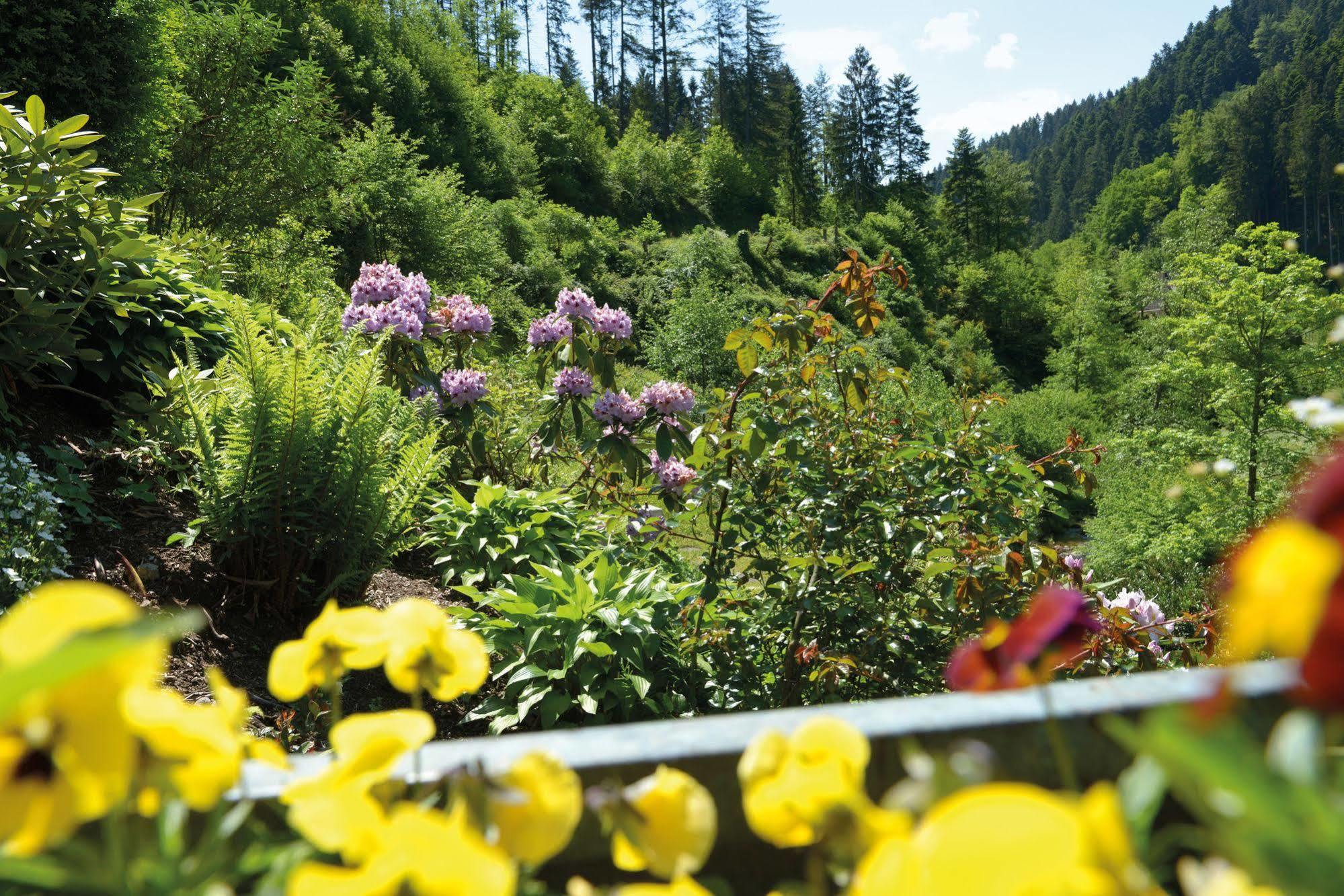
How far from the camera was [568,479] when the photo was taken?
534 centimetres

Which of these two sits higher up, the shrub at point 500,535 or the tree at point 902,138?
the tree at point 902,138

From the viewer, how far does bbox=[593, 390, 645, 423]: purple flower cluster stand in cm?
332

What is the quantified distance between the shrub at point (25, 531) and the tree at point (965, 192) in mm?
43663

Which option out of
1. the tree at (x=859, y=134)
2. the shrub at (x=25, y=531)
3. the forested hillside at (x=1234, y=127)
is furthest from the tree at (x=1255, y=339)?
the forested hillside at (x=1234, y=127)

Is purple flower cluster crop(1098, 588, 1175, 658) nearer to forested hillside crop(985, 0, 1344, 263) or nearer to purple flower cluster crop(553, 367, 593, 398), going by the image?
purple flower cluster crop(553, 367, 593, 398)

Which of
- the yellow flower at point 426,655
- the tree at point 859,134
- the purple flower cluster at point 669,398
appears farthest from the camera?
the tree at point 859,134

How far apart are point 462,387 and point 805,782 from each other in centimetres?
361

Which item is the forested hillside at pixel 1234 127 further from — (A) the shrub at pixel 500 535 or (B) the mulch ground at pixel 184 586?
(B) the mulch ground at pixel 184 586

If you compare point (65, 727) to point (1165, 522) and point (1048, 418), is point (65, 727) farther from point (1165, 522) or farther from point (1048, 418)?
point (1048, 418)

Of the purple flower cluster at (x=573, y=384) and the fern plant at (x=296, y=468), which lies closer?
the fern plant at (x=296, y=468)

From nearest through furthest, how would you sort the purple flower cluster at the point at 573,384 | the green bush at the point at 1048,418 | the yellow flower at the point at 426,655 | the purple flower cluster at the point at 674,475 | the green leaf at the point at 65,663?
1. the green leaf at the point at 65,663
2. the yellow flower at the point at 426,655
3. the purple flower cluster at the point at 674,475
4. the purple flower cluster at the point at 573,384
5. the green bush at the point at 1048,418

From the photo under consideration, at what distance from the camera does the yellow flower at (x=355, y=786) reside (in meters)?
0.33

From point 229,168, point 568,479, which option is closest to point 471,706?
point 568,479

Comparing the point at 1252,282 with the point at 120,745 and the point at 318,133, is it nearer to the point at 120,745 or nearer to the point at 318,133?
the point at 318,133
